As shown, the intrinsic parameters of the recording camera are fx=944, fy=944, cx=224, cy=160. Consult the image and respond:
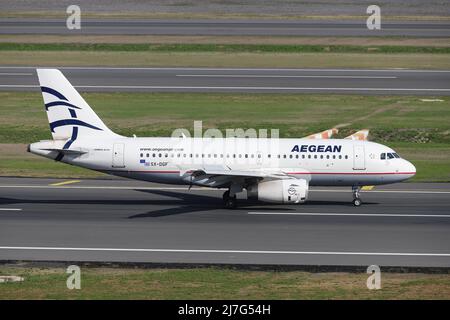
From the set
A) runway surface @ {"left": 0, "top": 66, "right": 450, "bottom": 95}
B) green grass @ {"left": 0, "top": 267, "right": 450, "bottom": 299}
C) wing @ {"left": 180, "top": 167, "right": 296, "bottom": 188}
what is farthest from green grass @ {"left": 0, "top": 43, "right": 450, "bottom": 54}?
green grass @ {"left": 0, "top": 267, "right": 450, "bottom": 299}

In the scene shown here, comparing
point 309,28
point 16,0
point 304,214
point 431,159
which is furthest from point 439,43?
point 16,0

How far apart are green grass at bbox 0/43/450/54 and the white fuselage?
55503 millimetres

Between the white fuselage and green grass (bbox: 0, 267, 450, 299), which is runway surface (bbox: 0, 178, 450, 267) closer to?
the white fuselage

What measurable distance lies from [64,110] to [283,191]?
511 inches

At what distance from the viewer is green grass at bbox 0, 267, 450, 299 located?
3462 centimetres

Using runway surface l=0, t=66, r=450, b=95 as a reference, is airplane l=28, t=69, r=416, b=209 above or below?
below

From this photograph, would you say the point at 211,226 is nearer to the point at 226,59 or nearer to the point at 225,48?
the point at 226,59

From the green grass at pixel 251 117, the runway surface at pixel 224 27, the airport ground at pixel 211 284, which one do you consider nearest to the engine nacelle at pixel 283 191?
the airport ground at pixel 211 284

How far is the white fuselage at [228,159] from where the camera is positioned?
51406 mm

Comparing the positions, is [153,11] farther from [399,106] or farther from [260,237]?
[260,237]

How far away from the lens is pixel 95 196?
54.4m

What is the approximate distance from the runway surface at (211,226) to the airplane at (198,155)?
1684mm

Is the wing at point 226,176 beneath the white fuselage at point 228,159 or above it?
beneath

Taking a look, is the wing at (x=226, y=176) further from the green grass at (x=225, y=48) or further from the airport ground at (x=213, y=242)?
the green grass at (x=225, y=48)
